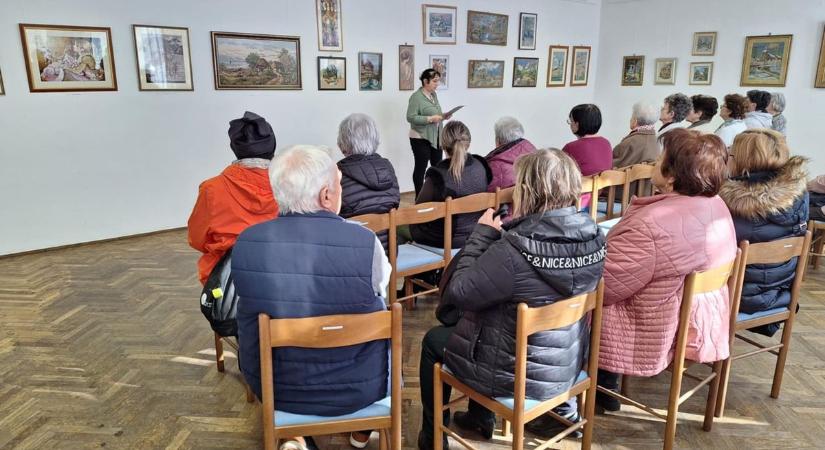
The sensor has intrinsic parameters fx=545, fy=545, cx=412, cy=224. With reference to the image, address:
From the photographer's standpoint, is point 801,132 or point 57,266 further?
point 801,132

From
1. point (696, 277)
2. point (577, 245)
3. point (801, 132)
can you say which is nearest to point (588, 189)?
point (696, 277)

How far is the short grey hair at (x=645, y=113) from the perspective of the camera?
178 inches

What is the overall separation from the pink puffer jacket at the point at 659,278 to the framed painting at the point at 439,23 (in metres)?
5.69

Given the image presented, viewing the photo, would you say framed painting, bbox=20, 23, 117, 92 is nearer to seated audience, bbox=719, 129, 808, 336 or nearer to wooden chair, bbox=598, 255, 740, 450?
wooden chair, bbox=598, 255, 740, 450

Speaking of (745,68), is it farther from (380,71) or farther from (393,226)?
(393,226)

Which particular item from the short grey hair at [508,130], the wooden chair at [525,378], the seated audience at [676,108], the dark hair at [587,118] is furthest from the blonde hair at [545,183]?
the seated audience at [676,108]

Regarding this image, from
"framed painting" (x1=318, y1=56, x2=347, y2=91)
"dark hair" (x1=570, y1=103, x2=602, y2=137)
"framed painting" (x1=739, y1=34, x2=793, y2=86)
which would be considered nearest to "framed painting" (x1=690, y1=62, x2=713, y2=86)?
"framed painting" (x1=739, y1=34, x2=793, y2=86)

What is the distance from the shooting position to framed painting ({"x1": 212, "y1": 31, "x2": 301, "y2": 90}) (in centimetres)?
579

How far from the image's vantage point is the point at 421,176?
7062mm

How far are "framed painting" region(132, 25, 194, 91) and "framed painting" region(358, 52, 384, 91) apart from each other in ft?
6.83

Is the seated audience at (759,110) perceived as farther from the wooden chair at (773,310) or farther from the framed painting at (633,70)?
the framed painting at (633,70)

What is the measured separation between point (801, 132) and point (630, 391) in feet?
21.7

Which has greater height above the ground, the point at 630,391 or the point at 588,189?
the point at 588,189

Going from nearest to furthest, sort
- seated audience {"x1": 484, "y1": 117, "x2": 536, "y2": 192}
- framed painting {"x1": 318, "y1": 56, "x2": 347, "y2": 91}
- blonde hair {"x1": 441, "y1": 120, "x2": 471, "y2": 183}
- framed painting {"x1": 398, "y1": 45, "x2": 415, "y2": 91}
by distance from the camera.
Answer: blonde hair {"x1": 441, "y1": 120, "x2": 471, "y2": 183} → seated audience {"x1": 484, "y1": 117, "x2": 536, "y2": 192} → framed painting {"x1": 318, "y1": 56, "x2": 347, "y2": 91} → framed painting {"x1": 398, "y1": 45, "x2": 415, "y2": 91}
